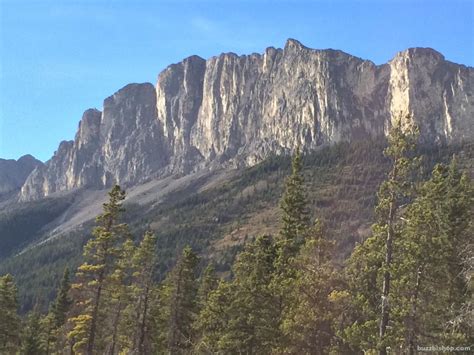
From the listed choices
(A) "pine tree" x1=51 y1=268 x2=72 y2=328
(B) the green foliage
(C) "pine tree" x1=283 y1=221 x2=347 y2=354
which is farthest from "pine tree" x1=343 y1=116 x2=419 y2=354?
(A) "pine tree" x1=51 y1=268 x2=72 y2=328

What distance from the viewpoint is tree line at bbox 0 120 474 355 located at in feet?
98.7

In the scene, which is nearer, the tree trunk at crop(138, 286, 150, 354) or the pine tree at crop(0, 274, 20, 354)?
the tree trunk at crop(138, 286, 150, 354)

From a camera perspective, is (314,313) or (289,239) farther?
(289,239)

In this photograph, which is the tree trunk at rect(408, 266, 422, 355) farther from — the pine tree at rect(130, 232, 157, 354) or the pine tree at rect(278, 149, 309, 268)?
the pine tree at rect(130, 232, 157, 354)

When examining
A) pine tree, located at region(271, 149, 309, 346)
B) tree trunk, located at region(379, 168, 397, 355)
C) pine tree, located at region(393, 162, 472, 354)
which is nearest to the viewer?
tree trunk, located at region(379, 168, 397, 355)

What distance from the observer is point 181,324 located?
53781 millimetres

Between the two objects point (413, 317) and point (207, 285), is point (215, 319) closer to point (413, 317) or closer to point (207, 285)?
point (207, 285)

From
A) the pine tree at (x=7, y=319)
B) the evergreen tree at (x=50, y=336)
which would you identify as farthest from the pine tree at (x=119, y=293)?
the pine tree at (x=7, y=319)

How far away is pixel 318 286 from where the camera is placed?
37.4m

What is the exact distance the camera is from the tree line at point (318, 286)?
3009 cm

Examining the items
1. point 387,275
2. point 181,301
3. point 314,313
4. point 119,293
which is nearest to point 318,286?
point 314,313

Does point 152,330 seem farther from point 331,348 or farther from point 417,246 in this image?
point 417,246

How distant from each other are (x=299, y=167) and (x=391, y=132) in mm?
24639

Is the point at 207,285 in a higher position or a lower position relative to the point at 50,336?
higher
